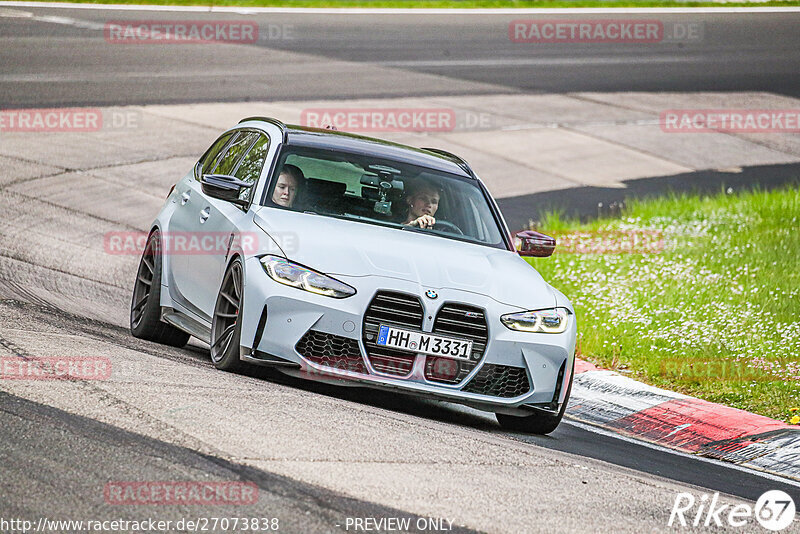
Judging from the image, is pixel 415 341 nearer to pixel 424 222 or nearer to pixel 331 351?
pixel 331 351

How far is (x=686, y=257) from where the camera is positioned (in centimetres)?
1348

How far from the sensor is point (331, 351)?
A: 7.18 meters

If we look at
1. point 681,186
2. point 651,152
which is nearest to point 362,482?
point 681,186

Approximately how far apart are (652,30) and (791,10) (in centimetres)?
705

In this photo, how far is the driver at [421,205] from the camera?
8453mm

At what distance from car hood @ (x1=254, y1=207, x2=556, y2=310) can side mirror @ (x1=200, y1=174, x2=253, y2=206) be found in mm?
275

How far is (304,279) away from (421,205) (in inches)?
61.3

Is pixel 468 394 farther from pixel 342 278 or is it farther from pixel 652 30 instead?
pixel 652 30
